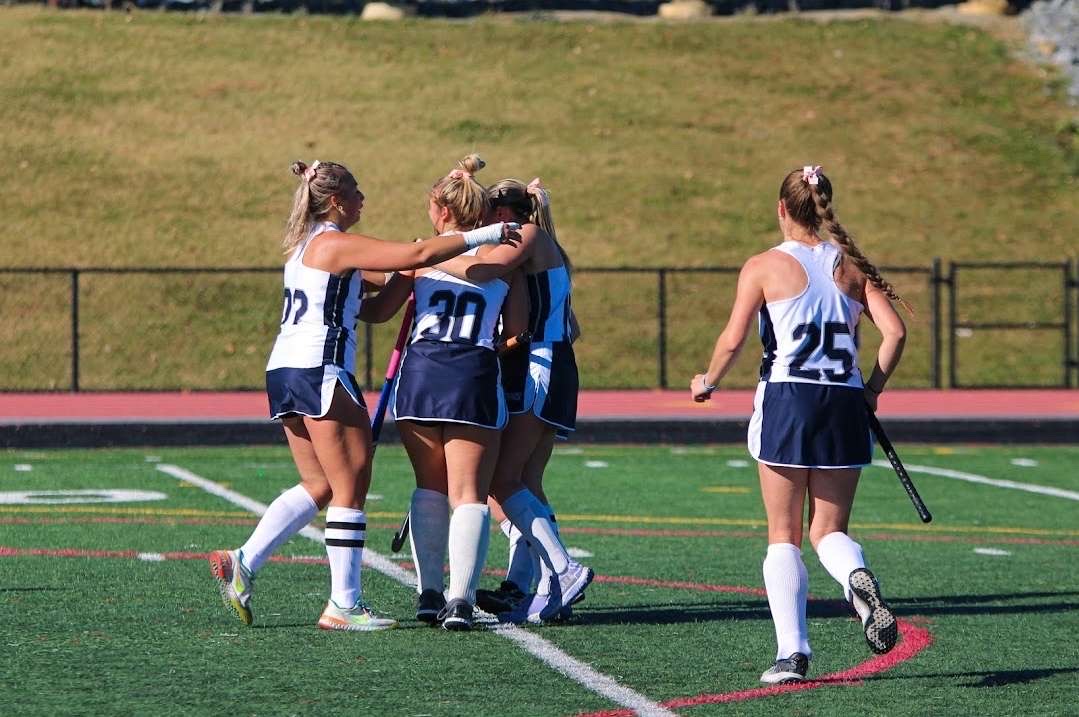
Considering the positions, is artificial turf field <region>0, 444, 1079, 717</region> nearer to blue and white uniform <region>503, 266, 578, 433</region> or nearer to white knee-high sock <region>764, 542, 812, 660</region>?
white knee-high sock <region>764, 542, 812, 660</region>

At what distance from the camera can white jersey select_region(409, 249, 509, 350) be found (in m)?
7.69

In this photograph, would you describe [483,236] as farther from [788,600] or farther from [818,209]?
[788,600]

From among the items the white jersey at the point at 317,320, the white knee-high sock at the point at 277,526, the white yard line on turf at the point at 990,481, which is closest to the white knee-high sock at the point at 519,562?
the white knee-high sock at the point at 277,526

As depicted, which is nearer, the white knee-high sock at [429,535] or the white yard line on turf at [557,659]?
the white yard line on turf at [557,659]

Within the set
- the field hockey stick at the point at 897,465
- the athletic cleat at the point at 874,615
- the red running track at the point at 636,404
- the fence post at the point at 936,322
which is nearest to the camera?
the athletic cleat at the point at 874,615

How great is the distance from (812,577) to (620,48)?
41.1m

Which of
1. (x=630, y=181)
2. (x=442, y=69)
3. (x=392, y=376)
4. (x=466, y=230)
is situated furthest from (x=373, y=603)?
(x=442, y=69)

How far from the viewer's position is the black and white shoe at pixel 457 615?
25.2ft

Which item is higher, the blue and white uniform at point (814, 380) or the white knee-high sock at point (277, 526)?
the blue and white uniform at point (814, 380)

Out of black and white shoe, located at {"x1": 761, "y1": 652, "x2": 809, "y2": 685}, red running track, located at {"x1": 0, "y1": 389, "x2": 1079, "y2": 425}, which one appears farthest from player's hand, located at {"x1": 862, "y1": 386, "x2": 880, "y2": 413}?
red running track, located at {"x1": 0, "y1": 389, "x2": 1079, "y2": 425}

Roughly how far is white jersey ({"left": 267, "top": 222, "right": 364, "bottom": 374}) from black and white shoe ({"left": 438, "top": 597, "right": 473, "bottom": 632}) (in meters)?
1.02

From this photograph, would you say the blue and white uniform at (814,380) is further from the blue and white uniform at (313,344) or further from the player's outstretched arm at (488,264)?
the blue and white uniform at (313,344)

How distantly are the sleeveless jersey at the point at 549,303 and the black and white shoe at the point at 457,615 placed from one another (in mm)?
1147

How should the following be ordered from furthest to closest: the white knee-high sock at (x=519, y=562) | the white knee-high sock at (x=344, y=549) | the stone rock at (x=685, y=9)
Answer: the stone rock at (x=685, y=9), the white knee-high sock at (x=519, y=562), the white knee-high sock at (x=344, y=549)
